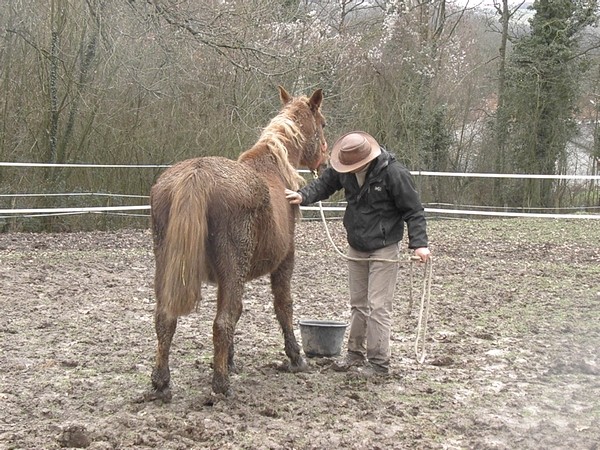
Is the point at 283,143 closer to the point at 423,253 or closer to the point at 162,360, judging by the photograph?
the point at 423,253

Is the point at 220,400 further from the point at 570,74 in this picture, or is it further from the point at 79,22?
the point at 570,74

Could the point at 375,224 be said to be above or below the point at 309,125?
below

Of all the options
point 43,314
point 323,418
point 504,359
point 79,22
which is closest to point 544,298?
point 504,359

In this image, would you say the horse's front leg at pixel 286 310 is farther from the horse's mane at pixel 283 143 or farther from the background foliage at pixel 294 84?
the background foliage at pixel 294 84

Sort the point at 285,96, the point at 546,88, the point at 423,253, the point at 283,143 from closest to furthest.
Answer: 1. the point at 423,253
2. the point at 283,143
3. the point at 285,96
4. the point at 546,88

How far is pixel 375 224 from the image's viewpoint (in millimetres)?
5008

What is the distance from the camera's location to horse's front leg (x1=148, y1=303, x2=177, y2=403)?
420cm

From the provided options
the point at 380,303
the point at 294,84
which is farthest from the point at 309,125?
the point at 294,84

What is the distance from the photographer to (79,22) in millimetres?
14094

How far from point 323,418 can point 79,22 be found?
12095 mm

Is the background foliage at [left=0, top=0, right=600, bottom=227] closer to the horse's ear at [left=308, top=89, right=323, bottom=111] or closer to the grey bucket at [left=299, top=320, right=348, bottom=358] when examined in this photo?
the horse's ear at [left=308, top=89, right=323, bottom=111]

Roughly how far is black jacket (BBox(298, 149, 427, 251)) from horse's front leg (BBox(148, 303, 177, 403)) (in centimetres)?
146

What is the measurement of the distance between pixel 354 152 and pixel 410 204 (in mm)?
519

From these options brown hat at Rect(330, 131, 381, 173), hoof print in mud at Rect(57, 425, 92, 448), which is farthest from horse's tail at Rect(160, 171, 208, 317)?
brown hat at Rect(330, 131, 381, 173)
